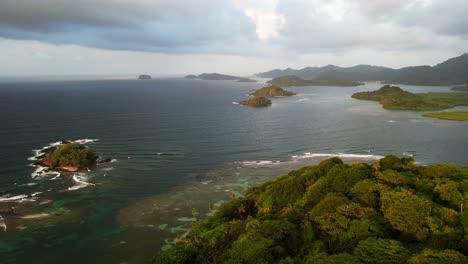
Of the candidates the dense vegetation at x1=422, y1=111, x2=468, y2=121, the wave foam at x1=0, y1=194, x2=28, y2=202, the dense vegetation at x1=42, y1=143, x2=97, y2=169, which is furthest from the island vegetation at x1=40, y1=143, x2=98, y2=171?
the dense vegetation at x1=422, y1=111, x2=468, y2=121

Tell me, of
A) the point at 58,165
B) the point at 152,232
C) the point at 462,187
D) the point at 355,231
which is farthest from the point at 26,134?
the point at 462,187

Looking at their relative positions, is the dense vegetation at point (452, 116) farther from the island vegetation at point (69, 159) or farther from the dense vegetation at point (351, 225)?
the island vegetation at point (69, 159)

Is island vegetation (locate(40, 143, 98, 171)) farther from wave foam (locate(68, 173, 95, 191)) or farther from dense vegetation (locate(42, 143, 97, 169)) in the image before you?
wave foam (locate(68, 173, 95, 191))

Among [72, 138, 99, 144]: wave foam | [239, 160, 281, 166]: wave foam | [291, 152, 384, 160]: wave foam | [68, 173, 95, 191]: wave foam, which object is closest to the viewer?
[68, 173, 95, 191]: wave foam

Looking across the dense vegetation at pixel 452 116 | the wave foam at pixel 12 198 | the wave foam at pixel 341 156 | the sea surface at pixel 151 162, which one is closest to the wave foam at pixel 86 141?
the sea surface at pixel 151 162

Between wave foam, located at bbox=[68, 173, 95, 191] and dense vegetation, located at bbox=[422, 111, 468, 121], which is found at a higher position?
dense vegetation, located at bbox=[422, 111, 468, 121]

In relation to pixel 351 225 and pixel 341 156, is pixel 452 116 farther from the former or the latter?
pixel 351 225

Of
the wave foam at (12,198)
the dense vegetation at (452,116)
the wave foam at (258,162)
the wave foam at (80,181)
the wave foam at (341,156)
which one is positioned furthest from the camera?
the dense vegetation at (452,116)
